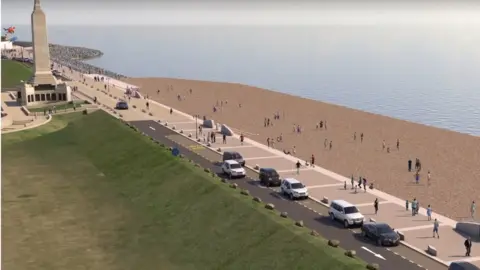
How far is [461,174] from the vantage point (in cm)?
5225

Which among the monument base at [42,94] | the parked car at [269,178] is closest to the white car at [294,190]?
the parked car at [269,178]

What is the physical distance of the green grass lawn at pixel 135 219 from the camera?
99.6 feet

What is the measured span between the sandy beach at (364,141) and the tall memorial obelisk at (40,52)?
19841 mm

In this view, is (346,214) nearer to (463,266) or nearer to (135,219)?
(463,266)

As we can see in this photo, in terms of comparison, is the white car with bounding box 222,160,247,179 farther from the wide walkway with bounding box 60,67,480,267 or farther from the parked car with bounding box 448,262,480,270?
the parked car with bounding box 448,262,480,270

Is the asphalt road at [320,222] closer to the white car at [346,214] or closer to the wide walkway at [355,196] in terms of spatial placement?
the white car at [346,214]

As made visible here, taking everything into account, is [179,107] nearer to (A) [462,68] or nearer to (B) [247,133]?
(B) [247,133]

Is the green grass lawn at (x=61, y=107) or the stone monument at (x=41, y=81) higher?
the stone monument at (x=41, y=81)

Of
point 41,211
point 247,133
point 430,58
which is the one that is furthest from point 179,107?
point 430,58

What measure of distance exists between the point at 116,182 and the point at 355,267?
25.4m

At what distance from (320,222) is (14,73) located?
97037 millimetres

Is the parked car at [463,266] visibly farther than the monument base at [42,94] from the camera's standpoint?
No

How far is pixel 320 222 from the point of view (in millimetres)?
35469

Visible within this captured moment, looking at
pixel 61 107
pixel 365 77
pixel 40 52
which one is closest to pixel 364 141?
pixel 61 107
